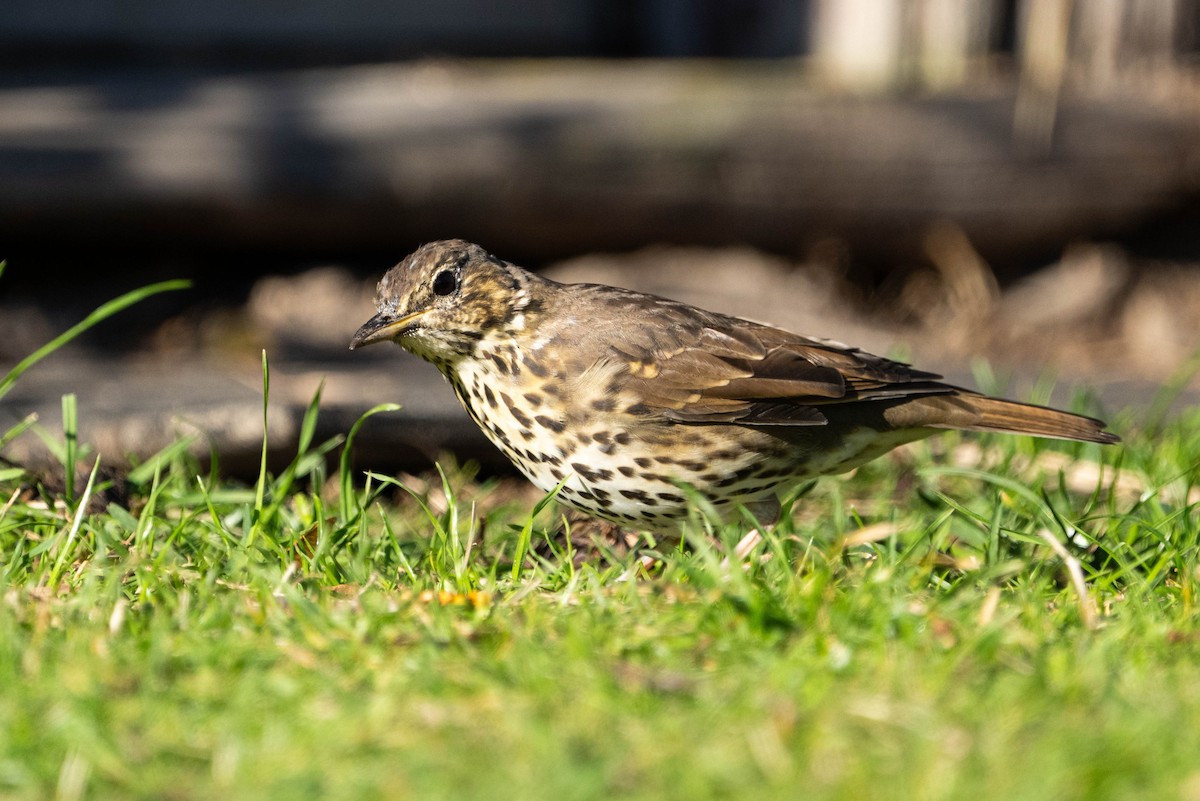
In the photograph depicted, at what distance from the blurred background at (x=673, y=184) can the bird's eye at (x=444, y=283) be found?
236cm

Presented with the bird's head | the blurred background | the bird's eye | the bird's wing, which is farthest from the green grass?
the blurred background

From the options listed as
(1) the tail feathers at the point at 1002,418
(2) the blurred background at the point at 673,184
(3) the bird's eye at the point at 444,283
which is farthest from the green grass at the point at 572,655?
(2) the blurred background at the point at 673,184

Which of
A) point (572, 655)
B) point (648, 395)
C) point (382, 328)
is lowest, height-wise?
point (572, 655)

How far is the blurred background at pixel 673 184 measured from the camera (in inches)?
283

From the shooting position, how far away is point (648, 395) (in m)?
4.17

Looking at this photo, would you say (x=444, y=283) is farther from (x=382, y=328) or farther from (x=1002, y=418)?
(x=1002, y=418)

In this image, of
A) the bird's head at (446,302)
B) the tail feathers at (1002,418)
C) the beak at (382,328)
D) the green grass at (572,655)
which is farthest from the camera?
the tail feathers at (1002,418)

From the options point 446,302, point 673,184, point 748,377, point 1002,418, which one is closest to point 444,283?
point 446,302

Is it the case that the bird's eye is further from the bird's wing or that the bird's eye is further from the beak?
the bird's wing

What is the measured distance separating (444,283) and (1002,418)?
5.54 ft

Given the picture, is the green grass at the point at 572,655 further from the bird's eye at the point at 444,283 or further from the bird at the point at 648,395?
the bird's eye at the point at 444,283

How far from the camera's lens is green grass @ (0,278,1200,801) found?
2568 mm

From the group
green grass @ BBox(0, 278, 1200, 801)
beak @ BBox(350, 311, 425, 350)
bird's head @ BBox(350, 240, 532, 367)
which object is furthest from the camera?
bird's head @ BBox(350, 240, 532, 367)

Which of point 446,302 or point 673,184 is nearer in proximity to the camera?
point 446,302
